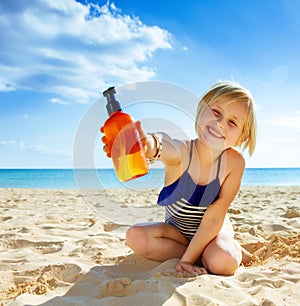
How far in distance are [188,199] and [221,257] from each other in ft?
1.47

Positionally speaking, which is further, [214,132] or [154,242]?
[154,242]

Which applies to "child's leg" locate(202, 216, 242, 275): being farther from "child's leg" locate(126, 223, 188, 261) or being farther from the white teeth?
the white teeth

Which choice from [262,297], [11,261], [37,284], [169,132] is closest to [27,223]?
[11,261]

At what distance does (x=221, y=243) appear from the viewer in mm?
2328

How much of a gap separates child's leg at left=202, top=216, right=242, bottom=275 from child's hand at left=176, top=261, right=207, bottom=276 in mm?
77

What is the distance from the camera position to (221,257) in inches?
86.1

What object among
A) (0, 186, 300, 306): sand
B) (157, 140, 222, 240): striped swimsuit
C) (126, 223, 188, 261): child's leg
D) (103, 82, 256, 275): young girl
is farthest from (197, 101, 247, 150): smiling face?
(126, 223, 188, 261): child's leg

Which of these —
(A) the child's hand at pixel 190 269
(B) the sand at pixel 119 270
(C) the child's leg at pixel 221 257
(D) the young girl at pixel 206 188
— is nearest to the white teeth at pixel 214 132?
(D) the young girl at pixel 206 188

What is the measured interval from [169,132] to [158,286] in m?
0.81

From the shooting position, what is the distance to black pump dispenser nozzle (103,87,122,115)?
5.52 feet

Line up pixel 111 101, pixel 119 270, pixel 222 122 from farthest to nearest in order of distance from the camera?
pixel 119 270 → pixel 222 122 → pixel 111 101

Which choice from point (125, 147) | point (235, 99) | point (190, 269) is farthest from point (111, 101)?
point (190, 269)

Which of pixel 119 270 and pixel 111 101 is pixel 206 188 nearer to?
pixel 119 270

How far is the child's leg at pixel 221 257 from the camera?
2191 mm
